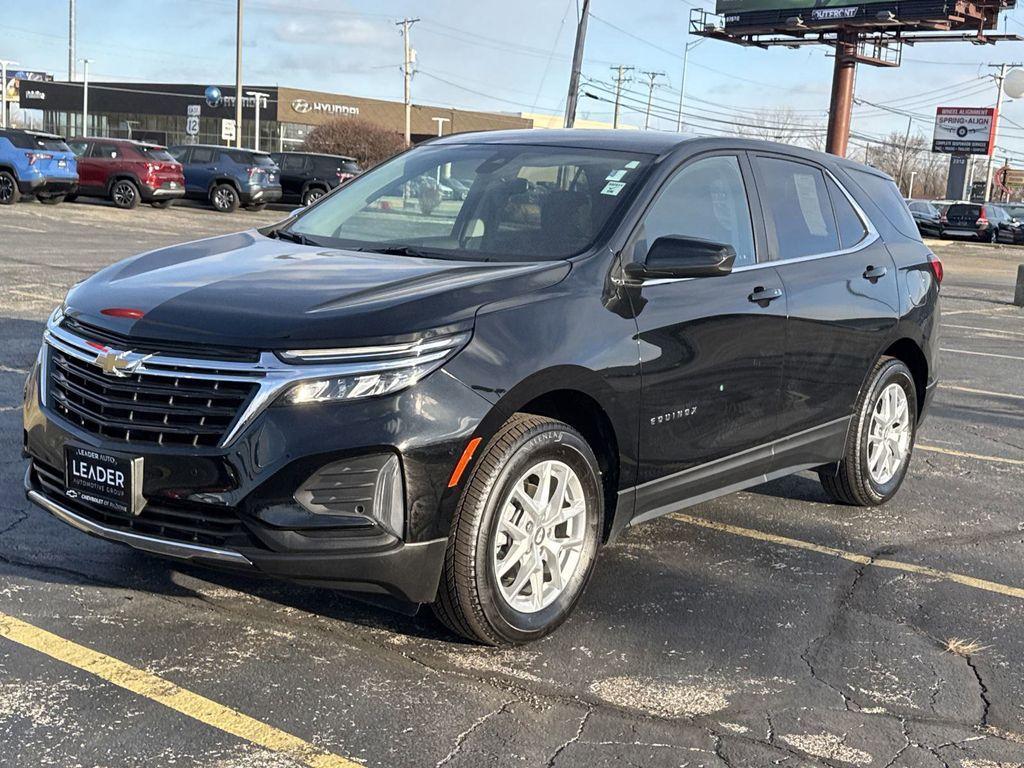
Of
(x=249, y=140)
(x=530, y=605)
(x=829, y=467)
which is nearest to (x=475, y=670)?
(x=530, y=605)

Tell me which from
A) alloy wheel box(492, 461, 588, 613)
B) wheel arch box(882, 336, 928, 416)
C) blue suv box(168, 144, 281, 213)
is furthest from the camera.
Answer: blue suv box(168, 144, 281, 213)

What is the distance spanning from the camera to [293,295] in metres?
3.92

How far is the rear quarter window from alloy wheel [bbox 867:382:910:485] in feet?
3.03

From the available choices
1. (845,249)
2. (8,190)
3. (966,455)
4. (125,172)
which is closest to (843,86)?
(125,172)

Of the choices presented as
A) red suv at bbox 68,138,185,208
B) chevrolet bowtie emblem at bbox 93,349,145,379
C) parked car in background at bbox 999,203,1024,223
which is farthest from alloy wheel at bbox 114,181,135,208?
parked car in background at bbox 999,203,1024,223

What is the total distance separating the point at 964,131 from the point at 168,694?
7116 centimetres

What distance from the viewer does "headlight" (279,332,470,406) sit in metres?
3.60

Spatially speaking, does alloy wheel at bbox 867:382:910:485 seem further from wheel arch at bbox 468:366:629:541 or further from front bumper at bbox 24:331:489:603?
front bumper at bbox 24:331:489:603

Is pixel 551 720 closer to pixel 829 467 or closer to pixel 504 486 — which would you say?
pixel 504 486

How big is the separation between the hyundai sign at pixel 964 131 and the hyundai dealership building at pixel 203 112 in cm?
3210

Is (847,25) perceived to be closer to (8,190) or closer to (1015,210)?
(1015,210)

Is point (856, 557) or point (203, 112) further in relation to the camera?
point (203, 112)

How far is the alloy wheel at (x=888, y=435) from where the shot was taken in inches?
241

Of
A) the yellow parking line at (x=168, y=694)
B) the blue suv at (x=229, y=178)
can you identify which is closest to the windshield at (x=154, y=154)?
the blue suv at (x=229, y=178)
